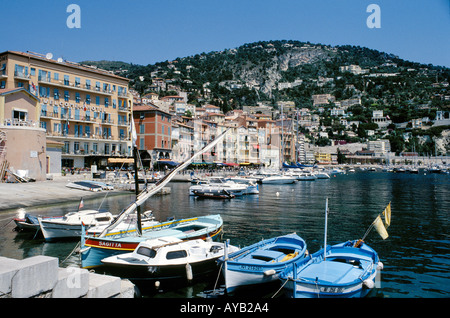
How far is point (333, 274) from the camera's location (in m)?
12.0

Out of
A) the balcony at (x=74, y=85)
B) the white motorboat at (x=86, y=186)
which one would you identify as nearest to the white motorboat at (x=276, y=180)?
the balcony at (x=74, y=85)

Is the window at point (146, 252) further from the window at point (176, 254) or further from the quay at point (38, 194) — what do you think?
the quay at point (38, 194)

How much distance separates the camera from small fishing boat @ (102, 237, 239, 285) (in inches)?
508

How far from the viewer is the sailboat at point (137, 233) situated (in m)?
13.9

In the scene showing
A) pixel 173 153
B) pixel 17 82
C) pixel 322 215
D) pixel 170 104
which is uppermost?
pixel 170 104

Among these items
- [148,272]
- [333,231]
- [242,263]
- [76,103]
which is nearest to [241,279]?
[242,263]

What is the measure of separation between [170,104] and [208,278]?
135 meters

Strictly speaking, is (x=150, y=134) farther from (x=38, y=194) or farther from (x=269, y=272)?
(x=269, y=272)

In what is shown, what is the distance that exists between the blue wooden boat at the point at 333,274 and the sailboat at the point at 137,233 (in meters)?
5.94

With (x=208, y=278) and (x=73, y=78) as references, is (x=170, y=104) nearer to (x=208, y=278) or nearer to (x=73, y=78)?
(x=73, y=78)

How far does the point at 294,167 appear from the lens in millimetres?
104938

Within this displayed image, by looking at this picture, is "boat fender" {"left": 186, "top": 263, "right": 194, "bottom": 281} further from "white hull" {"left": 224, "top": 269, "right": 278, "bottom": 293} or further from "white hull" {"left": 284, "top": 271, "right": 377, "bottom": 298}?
"white hull" {"left": 284, "top": 271, "right": 377, "bottom": 298}

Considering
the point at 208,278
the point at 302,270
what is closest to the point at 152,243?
the point at 208,278

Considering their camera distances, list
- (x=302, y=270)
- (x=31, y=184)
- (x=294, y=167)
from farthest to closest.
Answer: (x=294, y=167), (x=31, y=184), (x=302, y=270)
